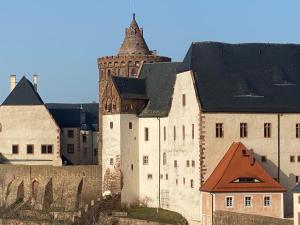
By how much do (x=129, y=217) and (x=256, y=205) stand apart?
35.5ft

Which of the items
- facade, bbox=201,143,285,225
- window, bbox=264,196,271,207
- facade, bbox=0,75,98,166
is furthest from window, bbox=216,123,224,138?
facade, bbox=0,75,98,166

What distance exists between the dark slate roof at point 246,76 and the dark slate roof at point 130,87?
6.04 m

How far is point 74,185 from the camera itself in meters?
94.4

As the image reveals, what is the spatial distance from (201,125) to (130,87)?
12.3m

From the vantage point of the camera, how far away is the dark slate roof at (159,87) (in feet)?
289

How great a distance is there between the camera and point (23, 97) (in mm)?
104938

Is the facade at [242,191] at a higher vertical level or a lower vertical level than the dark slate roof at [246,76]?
lower

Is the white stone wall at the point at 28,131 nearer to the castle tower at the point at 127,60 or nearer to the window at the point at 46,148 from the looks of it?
the window at the point at 46,148

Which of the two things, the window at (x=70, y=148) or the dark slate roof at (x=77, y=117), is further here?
the dark slate roof at (x=77, y=117)

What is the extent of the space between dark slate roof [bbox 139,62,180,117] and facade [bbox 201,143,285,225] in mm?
11605

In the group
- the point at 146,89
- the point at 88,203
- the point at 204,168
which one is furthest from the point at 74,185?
the point at 204,168

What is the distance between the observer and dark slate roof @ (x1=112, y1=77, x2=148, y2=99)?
88.4m

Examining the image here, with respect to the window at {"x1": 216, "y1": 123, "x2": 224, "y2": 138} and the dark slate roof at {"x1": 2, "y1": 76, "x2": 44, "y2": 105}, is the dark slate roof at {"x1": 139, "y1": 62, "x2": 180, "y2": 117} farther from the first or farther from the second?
the dark slate roof at {"x1": 2, "y1": 76, "x2": 44, "y2": 105}

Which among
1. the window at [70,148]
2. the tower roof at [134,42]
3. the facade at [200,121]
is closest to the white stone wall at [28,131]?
the window at [70,148]
